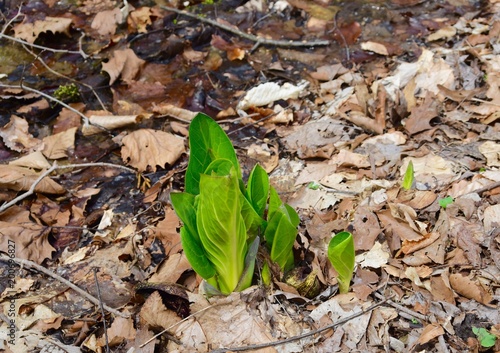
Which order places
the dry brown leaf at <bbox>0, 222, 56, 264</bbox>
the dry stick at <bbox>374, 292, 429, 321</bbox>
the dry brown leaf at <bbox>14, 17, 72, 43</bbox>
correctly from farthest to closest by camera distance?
the dry brown leaf at <bbox>14, 17, 72, 43</bbox> < the dry brown leaf at <bbox>0, 222, 56, 264</bbox> < the dry stick at <bbox>374, 292, 429, 321</bbox>

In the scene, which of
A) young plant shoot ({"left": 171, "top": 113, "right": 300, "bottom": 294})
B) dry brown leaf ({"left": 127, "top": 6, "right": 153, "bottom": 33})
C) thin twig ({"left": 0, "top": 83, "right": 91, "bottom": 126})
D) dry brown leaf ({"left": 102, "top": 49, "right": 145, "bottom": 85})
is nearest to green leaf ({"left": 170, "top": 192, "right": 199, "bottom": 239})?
young plant shoot ({"left": 171, "top": 113, "right": 300, "bottom": 294})

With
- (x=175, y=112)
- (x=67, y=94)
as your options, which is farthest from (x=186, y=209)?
(x=67, y=94)

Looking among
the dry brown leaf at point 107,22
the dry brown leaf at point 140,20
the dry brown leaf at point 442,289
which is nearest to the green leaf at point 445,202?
the dry brown leaf at point 442,289

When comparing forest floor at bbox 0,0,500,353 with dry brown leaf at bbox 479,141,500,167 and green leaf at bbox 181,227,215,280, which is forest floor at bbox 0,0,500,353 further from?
green leaf at bbox 181,227,215,280

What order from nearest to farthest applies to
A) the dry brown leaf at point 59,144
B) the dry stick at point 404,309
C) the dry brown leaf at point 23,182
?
the dry stick at point 404,309
the dry brown leaf at point 23,182
the dry brown leaf at point 59,144

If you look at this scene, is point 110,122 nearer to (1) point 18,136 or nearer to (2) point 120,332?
(1) point 18,136

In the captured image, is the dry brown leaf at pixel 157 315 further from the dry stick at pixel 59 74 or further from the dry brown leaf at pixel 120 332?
the dry stick at pixel 59 74
